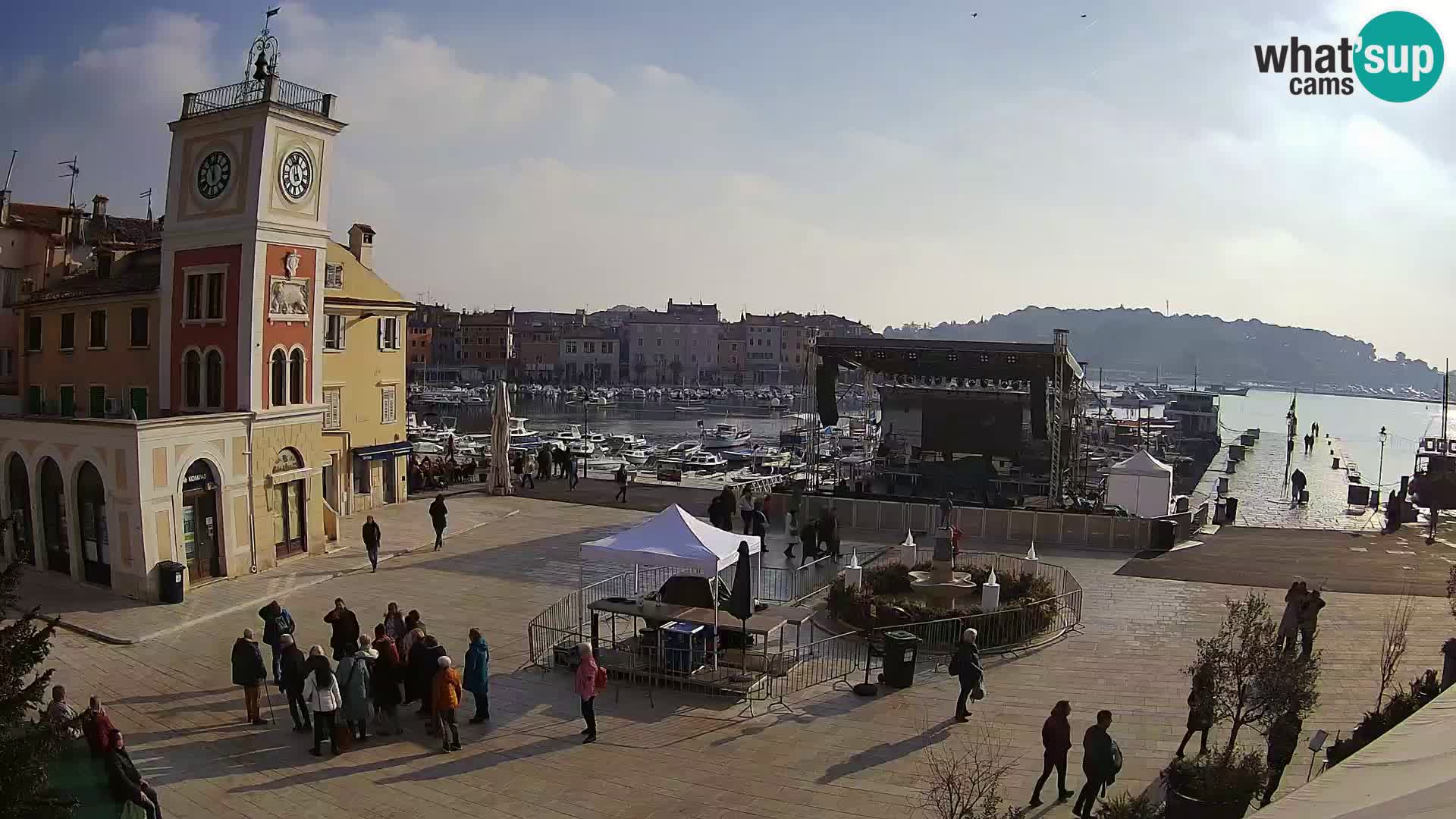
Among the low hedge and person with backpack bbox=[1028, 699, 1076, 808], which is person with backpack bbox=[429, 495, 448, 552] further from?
person with backpack bbox=[1028, 699, 1076, 808]

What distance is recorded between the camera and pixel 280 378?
23.1 metres

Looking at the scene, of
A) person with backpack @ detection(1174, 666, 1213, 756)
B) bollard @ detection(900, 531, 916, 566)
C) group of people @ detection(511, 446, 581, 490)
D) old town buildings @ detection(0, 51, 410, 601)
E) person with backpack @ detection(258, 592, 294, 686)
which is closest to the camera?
person with backpack @ detection(1174, 666, 1213, 756)

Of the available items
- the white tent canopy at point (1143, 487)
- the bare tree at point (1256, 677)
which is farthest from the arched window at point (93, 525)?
the white tent canopy at point (1143, 487)

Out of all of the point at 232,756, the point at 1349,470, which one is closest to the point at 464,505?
the point at 232,756

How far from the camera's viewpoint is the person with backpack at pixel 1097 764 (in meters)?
9.59

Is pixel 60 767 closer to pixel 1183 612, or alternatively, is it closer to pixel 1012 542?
pixel 1183 612

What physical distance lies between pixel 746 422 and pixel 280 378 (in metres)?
93.0

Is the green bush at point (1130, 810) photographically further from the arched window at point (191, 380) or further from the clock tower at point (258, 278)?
the arched window at point (191, 380)

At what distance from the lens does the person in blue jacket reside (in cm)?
1252

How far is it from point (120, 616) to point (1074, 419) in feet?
91.2

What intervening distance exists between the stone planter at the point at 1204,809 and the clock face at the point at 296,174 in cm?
2152

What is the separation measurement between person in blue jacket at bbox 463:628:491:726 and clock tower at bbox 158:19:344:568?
11.3 m

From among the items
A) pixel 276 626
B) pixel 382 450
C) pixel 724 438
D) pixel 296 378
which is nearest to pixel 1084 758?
pixel 276 626

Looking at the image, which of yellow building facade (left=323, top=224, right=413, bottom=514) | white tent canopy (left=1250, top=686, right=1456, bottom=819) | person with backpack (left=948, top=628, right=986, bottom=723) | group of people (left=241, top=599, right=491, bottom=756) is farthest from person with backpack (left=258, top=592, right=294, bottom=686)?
yellow building facade (left=323, top=224, right=413, bottom=514)
